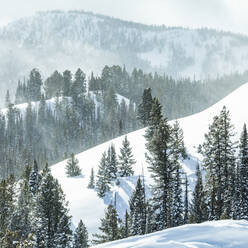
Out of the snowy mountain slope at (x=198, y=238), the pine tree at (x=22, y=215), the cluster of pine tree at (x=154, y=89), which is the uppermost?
the cluster of pine tree at (x=154, y=89)

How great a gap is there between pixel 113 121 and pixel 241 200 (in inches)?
4026

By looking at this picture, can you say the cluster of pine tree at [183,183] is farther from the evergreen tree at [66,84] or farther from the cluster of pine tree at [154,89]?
the cluster of pine tree at [154,89]

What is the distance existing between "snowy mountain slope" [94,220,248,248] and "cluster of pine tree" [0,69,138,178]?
10739 centimetres

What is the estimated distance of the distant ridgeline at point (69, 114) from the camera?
409 ft

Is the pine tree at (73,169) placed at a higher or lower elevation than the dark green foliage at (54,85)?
lower

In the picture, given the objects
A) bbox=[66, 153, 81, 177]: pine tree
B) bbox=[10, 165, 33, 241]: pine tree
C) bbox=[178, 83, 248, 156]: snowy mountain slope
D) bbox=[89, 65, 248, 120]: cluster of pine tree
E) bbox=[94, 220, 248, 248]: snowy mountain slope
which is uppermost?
bbox=[89, 65, 248, 120]: cluster of pine tree

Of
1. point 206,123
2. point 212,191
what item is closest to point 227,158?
point 212,191

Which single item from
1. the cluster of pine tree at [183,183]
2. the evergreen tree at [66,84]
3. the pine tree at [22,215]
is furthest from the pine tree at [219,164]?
the evergreen tree at [66,84]

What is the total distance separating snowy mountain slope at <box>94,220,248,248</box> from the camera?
31.1ft

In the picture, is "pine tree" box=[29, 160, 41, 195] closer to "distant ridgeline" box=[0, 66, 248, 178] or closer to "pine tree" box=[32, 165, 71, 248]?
"pine tree" box=[32, 165, 71, 248]

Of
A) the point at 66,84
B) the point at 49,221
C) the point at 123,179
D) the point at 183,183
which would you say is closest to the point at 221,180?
the point at 183,183

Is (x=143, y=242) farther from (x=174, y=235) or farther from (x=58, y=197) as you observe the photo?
(x=58, y=197)

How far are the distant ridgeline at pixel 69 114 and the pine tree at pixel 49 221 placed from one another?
7825cm

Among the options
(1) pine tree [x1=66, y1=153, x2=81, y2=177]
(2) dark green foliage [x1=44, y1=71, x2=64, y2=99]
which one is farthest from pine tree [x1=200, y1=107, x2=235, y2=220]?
(2) dark green foliage [x1=44, y1=71, x2=64, y2=99]
